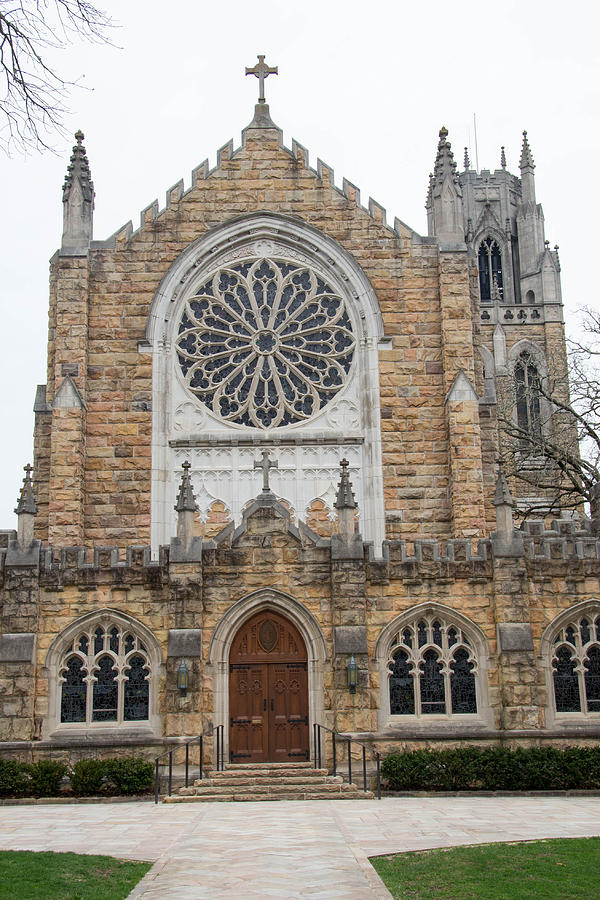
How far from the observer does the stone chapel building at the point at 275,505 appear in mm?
19141

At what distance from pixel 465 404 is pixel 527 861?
1495cm

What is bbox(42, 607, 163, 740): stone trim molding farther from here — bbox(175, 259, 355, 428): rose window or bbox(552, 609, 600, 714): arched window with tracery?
bbox(552, 609, 600, 714): arched window with tracery

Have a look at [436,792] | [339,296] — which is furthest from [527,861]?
[339,296]

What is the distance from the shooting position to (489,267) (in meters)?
64.9

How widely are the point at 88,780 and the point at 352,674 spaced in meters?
4.92

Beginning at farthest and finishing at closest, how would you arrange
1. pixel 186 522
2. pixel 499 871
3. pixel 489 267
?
1. pixel 489 267
2. pixel 186 522
3. pixel 499 871

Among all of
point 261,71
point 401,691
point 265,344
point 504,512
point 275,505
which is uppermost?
point 261,71

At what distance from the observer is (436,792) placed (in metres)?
17.7

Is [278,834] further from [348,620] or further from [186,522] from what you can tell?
[186,522]

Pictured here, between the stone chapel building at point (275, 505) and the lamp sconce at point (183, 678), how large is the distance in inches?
5.3

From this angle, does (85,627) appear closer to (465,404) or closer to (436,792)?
(436,792)

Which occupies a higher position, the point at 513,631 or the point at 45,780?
the point at 513,631

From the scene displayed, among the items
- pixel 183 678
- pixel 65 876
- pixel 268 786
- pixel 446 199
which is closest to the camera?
pixel 65 876

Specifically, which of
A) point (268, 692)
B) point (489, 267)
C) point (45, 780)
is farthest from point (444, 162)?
point (489, 267)
